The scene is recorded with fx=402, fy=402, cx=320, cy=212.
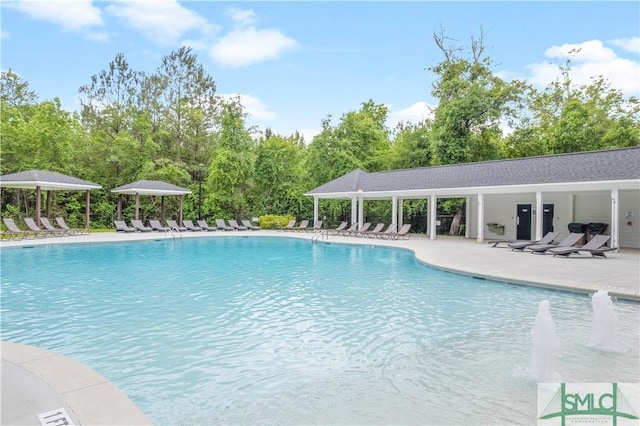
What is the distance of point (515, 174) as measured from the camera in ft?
58.9

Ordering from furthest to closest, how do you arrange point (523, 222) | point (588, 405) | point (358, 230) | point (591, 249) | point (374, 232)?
point (358, 230) → point (374, 232) → point (523, 222) → point (591, 249) → point (588, 405)

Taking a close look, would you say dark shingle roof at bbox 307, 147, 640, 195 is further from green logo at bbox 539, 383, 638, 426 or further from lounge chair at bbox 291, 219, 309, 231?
green logo at bbox 539, 383, 638, 426

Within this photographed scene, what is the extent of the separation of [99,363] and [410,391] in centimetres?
345

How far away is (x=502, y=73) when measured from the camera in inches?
1179

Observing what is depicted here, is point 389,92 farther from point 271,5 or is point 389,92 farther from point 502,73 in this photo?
point 271,5

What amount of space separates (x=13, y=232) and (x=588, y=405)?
21634 mm

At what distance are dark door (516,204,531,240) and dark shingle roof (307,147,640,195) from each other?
2556mm

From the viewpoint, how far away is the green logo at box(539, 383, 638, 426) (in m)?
3.34

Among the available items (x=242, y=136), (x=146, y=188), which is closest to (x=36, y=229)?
(x=146, y=188)

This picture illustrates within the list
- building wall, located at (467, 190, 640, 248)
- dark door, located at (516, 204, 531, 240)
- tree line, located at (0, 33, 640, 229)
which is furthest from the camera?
tree line, located at (0, 33, 640, 229)

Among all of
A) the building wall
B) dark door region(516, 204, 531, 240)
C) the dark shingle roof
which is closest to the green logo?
the dark shingle roof

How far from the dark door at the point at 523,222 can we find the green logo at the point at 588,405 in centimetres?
1813

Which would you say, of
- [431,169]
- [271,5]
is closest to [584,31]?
[431,169]

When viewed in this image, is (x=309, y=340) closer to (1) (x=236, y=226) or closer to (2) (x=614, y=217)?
(2) (x=614, y=217)
